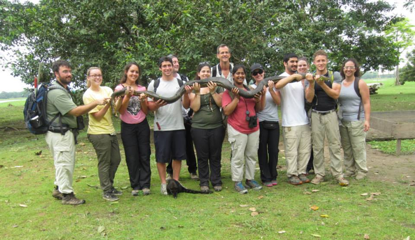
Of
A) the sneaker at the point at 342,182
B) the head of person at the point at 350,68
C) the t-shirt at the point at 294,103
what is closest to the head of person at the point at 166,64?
the t-shirt at the point at 294,103

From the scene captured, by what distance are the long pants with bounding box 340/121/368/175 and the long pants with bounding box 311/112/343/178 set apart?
12.8 inches

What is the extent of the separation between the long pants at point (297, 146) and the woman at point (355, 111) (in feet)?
2.55

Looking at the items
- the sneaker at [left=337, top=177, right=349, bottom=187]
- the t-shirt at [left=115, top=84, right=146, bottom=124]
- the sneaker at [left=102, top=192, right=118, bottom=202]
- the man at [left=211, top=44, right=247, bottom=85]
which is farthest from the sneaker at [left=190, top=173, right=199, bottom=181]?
the sneaker at [left=337, top=177, right=349, bottom=187]

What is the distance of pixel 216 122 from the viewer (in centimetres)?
552

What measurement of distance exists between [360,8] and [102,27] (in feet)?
72.7

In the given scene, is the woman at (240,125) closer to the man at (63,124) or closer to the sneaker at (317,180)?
the sneaker at (317,180)

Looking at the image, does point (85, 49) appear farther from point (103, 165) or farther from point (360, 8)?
point (360, 8)

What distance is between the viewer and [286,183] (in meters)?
6.02

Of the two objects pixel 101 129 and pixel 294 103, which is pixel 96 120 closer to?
pixel 101 129

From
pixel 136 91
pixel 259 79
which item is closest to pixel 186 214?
pixel 136 91

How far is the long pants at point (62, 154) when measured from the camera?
Result: 4.94 m

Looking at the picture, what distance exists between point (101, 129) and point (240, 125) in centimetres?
216

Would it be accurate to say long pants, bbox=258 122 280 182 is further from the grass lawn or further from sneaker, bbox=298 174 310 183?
sneaker, bbox=298 174 310 183

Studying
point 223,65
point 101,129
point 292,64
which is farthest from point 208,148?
point 292,64
